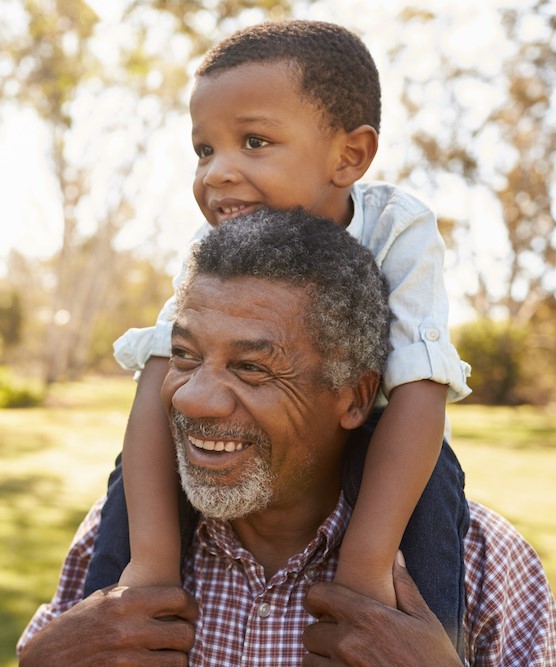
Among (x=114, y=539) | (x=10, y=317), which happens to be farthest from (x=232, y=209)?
(x=10, y=317)

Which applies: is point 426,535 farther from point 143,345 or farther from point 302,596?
point 143,345

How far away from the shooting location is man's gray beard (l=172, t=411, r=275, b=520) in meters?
2.36

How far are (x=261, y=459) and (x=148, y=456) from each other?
48cm

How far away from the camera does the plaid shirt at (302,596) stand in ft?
8.02

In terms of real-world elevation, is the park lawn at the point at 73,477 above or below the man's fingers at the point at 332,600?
below

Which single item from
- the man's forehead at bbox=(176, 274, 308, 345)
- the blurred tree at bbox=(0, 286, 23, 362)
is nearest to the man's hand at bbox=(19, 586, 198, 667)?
the man's forehead at bbox=(176, 274, 308, 345)

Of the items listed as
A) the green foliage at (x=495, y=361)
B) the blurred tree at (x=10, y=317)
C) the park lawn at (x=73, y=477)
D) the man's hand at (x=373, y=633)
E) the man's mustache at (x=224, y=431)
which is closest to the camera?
the man's hand at (x=373, y=633)

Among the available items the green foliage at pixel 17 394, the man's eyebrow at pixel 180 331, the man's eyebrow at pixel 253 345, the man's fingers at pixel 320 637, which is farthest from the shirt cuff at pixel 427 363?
the green foliage at pixel 17 394

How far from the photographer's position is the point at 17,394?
66.4 feet

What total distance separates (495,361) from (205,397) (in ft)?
78.7

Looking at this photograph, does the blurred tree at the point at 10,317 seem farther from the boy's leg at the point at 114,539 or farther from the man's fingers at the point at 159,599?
the man's fingers at the point at 159,599

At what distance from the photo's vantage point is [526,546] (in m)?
2.75

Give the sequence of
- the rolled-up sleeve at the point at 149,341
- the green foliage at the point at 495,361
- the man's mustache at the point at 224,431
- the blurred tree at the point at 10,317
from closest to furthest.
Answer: the man's mustache at the point at 224,431 < the rolled-up sleeve at the point at 149,341 < the green foliage at the point at 495,361 < the blurred tree at the point at 10,317

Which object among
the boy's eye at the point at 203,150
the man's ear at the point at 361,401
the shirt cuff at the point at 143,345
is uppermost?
the boy's eye at the point at 203,150
